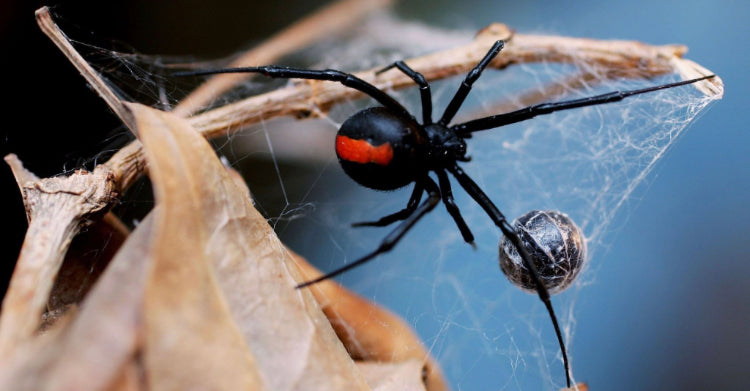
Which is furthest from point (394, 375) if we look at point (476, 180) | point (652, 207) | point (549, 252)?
point (652, 207)

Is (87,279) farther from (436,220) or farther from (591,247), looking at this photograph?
(591,247)

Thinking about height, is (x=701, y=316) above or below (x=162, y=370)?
below

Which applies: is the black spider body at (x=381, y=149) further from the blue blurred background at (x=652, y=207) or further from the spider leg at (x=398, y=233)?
the blue blurred background at (x=652, y=207)

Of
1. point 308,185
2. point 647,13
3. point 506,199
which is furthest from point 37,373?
point 647,13

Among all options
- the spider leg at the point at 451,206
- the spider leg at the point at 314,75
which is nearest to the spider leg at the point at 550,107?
the spider leg at the point at 451,206

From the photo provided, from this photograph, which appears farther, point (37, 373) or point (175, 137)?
point (175, 137)

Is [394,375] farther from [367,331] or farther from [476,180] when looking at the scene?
[476,180]
